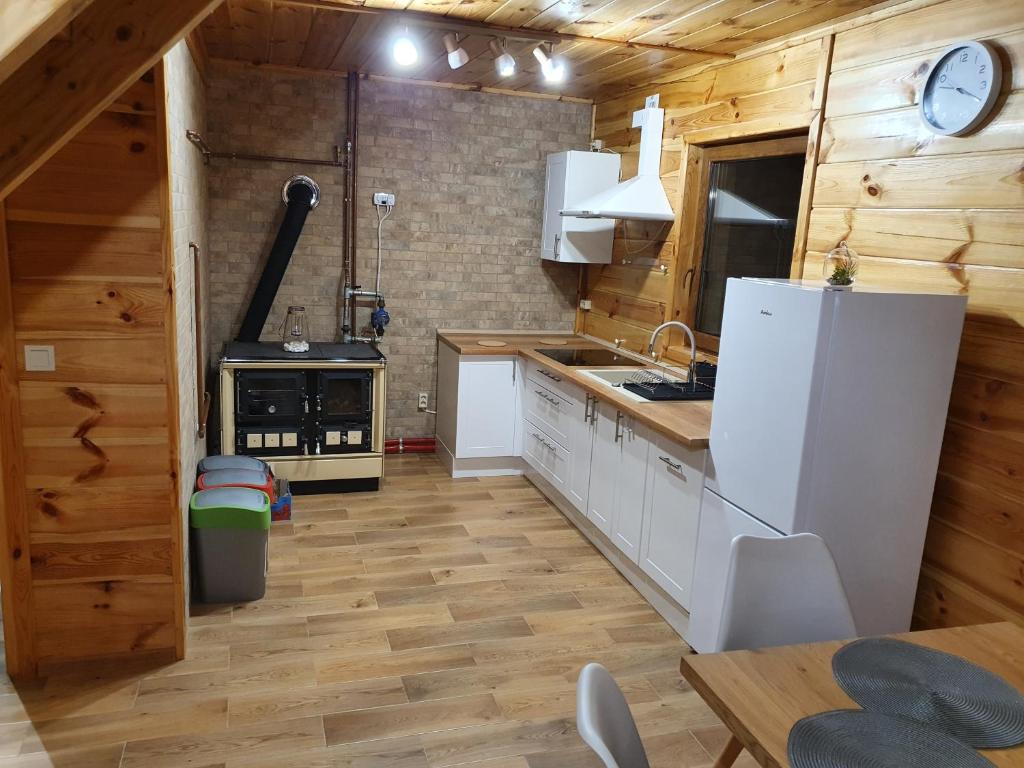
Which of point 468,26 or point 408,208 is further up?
point 468,26

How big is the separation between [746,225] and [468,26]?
1641mm

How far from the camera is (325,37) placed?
12.8ft

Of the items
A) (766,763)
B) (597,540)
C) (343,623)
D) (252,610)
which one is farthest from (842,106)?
A: (252,610)

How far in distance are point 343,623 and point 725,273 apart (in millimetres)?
2549

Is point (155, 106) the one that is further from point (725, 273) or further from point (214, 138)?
point (725, 273)

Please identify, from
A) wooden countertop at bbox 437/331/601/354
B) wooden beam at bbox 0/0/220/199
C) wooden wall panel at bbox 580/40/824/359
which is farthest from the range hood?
wooden beam at bbox 0/0/220/199

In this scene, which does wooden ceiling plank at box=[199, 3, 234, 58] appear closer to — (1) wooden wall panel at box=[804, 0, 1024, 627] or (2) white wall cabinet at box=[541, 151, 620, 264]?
(2) white wall cabinet at box=[541, 151, 620, 264]

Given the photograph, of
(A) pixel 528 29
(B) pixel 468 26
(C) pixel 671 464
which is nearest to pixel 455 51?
(B) pixel 468 26

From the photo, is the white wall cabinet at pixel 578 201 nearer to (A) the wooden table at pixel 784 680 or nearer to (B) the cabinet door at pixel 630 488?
(B) the cabinet door at pixel 630 488

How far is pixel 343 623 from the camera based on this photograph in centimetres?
312

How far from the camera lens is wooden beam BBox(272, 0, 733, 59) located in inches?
127

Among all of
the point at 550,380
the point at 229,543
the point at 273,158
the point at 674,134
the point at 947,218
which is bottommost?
the point at 229,543

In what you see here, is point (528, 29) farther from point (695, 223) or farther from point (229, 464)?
point (229, 464)

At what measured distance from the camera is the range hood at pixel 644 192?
4105mm
